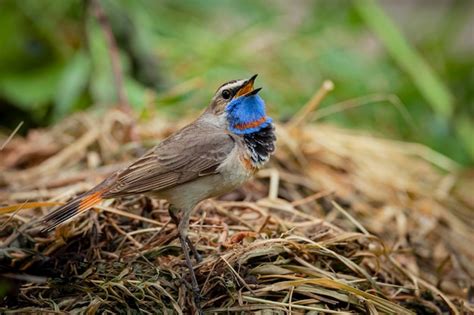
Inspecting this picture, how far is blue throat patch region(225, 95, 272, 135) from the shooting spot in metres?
3.88

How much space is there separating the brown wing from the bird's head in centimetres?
11

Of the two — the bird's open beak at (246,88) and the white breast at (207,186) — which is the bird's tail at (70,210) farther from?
the bird's open beak at (246,88)

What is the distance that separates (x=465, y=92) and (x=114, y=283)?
479cm

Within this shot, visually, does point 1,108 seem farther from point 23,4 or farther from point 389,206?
point 389,206

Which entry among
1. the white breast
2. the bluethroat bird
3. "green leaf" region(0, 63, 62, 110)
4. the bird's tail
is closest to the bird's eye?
the bluethroat bird

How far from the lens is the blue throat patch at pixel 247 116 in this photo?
153 inches

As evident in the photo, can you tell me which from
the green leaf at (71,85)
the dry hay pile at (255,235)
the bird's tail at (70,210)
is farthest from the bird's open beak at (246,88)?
the green leaf at (71,85)

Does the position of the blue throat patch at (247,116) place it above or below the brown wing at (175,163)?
above

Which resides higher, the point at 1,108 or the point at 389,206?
the point at 1,108

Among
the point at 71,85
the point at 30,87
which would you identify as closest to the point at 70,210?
the point at 71,85

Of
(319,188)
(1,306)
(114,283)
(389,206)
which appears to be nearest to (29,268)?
(1,306)

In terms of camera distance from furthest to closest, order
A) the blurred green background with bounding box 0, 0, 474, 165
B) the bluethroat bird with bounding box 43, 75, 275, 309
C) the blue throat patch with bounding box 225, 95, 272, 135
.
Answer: the blurred green background with bounding box 0, 0, 474, 165, the blue throat patch with bounding box 225, 95, 272, 135, the bluethroat bird with bounding box 43, 75, 275, 309

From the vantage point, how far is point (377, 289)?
345cm

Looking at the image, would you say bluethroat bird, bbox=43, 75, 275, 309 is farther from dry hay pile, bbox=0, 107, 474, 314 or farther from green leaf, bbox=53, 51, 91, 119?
green leaf, bbox=53, 51, 91, 119
